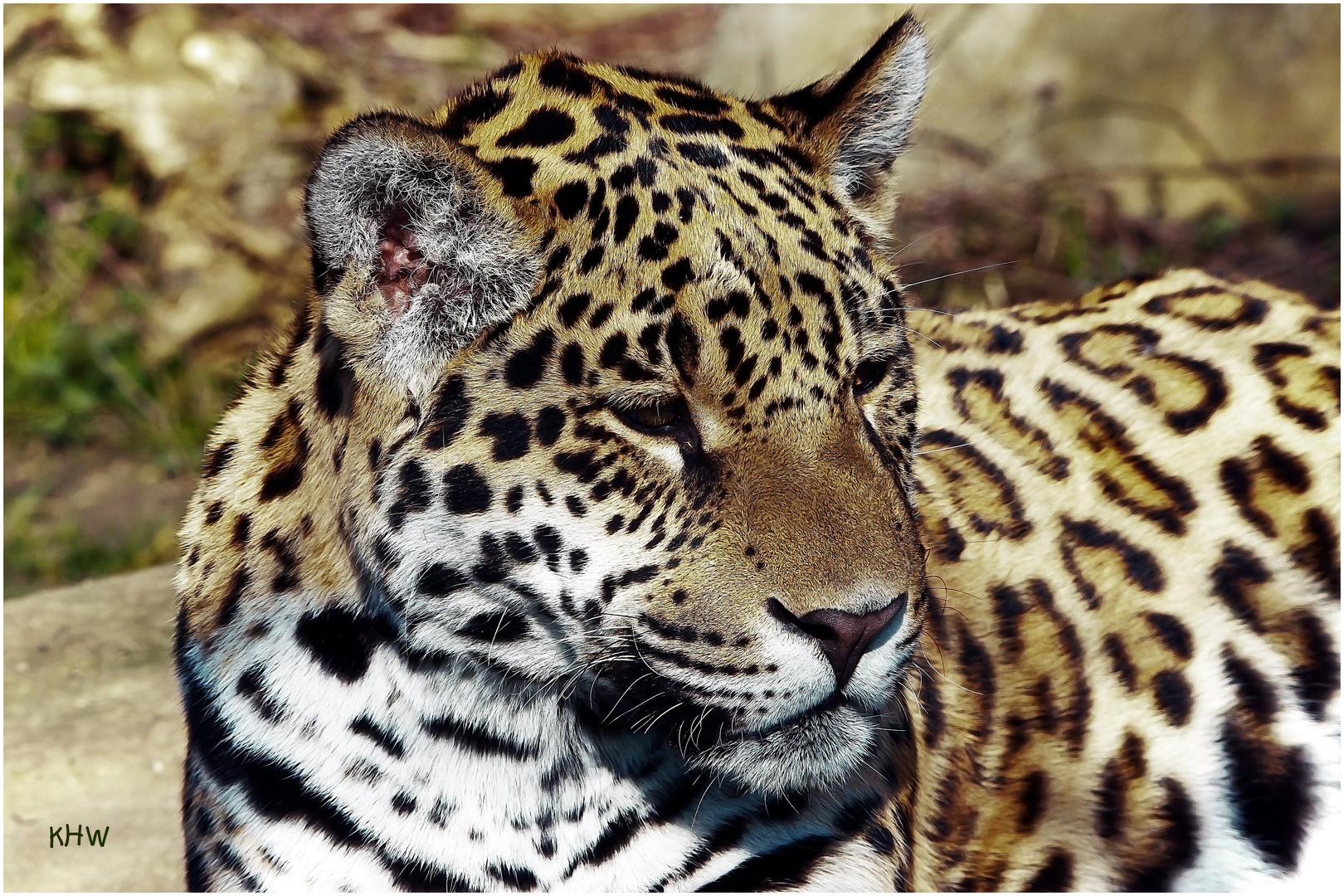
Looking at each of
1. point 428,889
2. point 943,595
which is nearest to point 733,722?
point 428,889

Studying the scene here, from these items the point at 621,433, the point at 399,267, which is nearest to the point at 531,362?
the point at 621,433

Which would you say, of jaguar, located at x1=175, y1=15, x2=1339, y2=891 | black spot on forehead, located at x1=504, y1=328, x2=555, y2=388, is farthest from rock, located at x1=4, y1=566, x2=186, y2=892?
black spot on forehead, located at x1=504, y1=328, x2=555, y2=388

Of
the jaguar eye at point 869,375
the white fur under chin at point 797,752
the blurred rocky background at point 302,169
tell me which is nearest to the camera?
the white fur under chin at point 797,752

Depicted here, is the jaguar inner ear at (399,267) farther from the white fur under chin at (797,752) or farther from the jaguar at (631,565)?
the white fur under chin at (797,752)

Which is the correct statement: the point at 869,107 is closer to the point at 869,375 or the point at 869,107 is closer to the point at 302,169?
the point at 869,375

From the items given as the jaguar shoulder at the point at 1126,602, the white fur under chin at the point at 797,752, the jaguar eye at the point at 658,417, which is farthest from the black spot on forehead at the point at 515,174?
the jaguar shoulder at the point at 1126,602

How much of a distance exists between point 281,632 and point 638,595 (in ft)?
2.75

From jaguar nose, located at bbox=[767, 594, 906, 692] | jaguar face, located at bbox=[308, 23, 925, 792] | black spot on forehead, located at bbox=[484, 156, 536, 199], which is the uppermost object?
black spot on forehead, located at bbox=[484, 156, 536, 199]

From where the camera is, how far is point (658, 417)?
9.52 feet

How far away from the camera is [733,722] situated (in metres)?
2.96

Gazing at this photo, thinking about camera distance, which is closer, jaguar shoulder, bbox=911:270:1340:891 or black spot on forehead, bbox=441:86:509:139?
black spot on forehead, bbox=441:86:509:139

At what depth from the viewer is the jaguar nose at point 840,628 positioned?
9.06ft

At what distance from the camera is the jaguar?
2865mm

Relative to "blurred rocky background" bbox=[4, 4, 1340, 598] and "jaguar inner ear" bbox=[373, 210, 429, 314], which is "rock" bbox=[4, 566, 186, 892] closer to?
"jaguar inner ear" bbox=[373, 210, 429, 314]
